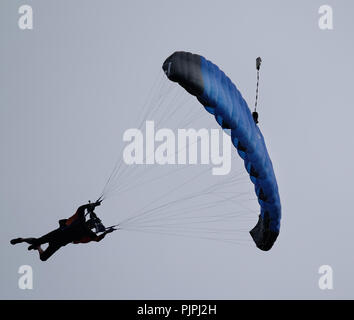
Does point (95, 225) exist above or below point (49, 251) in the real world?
above

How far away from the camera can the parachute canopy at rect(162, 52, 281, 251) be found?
1012cm

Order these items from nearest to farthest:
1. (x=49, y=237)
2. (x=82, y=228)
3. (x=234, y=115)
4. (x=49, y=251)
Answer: (x=234, y=115) < (x=82, y=228) < (x=49, y=237) < (x=49, y=251)

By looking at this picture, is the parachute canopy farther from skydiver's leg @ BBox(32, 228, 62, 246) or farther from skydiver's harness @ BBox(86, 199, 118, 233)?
skydiver's leg @ BBox(32, 228, 62, 246)

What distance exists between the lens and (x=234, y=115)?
36.0ft

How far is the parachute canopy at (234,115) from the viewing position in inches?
398

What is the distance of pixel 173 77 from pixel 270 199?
13.7ft

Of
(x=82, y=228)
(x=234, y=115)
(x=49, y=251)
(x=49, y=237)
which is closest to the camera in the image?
(x=234, y=115)

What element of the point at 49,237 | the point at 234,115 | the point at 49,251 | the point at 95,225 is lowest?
the point at 49,251

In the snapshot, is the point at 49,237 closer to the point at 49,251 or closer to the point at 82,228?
the point at 49,251

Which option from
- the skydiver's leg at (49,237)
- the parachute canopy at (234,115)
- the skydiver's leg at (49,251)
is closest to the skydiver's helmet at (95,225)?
the skydiver's leg at (49,237)

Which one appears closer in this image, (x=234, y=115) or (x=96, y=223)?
(x=234, y=115)

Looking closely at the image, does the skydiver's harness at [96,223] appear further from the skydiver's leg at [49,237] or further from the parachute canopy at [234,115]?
the parachute canopy at [234,115]

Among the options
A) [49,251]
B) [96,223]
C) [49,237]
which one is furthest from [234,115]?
[49,251]
